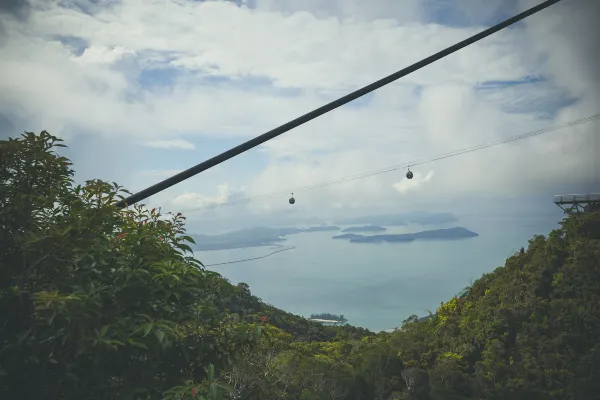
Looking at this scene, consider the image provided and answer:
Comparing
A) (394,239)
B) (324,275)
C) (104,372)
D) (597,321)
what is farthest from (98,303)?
(324,275)

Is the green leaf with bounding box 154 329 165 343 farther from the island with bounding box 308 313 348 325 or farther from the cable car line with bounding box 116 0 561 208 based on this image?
the island with bounding box 308 313 348 325

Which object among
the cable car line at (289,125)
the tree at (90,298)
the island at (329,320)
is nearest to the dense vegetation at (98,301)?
the tree at (90,298)

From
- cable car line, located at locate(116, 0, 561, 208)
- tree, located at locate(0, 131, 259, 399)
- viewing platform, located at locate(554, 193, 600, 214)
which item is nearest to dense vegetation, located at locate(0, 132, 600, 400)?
tree, located at locate(0, 131, 259, 399)

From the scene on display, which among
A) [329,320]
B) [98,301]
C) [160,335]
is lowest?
[329,320]

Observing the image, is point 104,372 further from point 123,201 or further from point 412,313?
point 412,313

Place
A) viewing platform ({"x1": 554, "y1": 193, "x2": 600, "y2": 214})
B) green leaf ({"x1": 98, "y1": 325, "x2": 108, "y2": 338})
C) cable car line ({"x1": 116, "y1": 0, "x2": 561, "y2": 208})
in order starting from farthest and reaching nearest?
viewing platform ({"x1": 554, "y1": 193, "x2": 600, "y2": 214}), cable car line ({"x1": 116, "y1": 0, "x2": 561, "y2": 208}), green leaf ({"x1": 98, "y1": 325, "x2": 108, "y2": 338})

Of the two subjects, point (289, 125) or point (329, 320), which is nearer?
point (289, 125)

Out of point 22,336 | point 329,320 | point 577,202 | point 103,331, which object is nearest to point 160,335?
point 103,331

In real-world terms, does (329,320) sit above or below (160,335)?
below

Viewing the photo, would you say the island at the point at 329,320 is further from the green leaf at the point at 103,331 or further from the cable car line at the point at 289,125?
the green leaf at the point at 103,331

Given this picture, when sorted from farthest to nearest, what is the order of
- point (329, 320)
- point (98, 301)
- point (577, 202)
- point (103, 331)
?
point (329, 320) < point (577, 202) < point (98, 301) < point (103, 331)

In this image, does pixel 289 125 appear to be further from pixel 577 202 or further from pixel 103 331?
pixel 577 202
